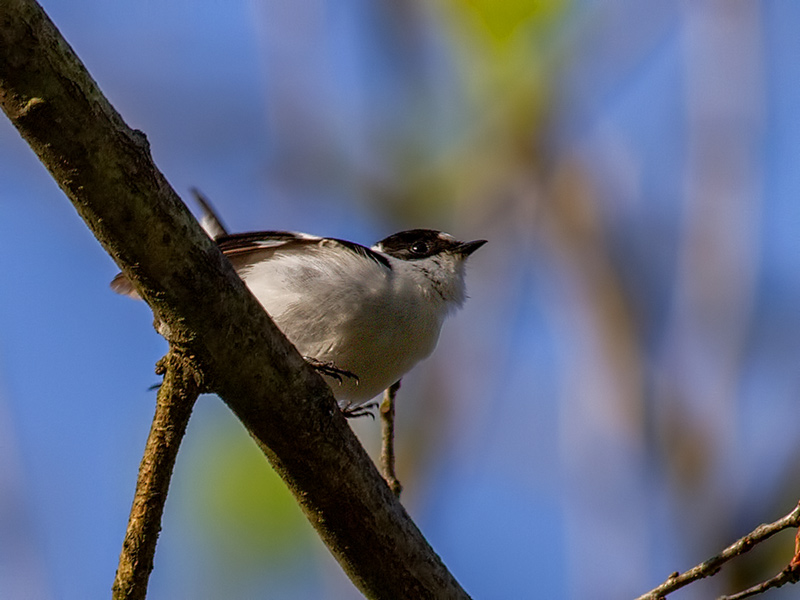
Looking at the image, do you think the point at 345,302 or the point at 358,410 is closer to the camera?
the point at 345,302

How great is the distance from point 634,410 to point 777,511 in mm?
818

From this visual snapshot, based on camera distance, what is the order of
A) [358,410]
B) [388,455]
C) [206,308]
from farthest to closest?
1. [358,410]
2. [388,455]
3. [206,308]

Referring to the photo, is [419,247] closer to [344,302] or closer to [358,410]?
[358,410]

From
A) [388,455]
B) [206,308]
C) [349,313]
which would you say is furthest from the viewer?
[349,313]

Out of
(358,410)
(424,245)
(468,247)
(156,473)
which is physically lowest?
(156,473)

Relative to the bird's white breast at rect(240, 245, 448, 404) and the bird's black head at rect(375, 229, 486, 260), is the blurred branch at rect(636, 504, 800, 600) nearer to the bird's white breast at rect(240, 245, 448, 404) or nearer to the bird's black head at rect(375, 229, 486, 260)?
the bird's white breast at rect(240, 245, 448, 404)

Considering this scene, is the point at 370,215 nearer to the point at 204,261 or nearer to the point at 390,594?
the point at 390,594

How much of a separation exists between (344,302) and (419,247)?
1.23 m

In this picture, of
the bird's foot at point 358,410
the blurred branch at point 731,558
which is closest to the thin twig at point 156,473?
the blurred branch at point 731,558

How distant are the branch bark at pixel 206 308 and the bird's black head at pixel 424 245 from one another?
2458 millimetres

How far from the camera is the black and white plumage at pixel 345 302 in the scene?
4.34 metres

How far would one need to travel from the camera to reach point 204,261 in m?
2.46

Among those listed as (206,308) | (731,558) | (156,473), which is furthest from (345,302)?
(731,558)

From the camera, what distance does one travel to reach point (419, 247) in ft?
18.0
